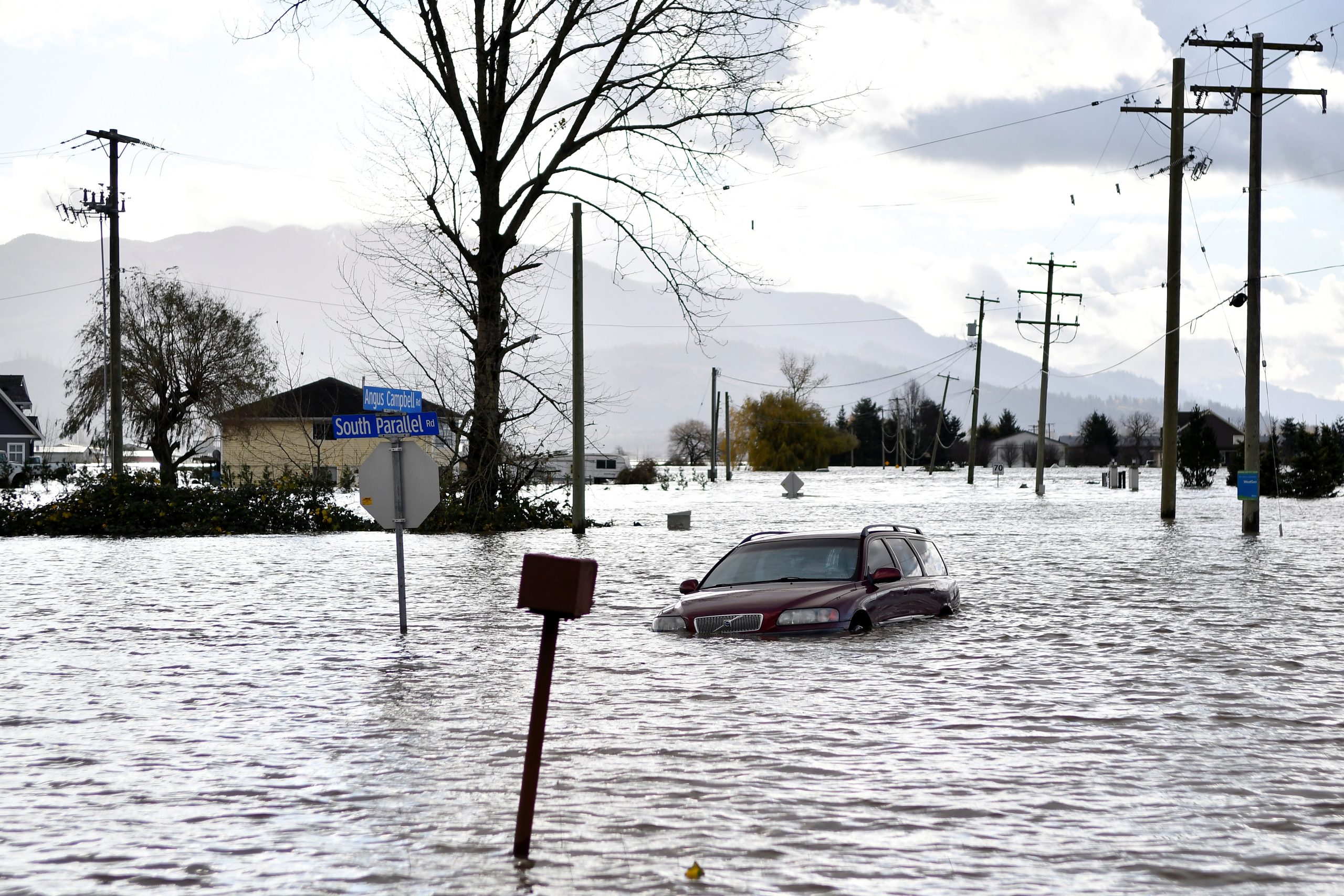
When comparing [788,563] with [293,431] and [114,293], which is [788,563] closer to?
[114,293]

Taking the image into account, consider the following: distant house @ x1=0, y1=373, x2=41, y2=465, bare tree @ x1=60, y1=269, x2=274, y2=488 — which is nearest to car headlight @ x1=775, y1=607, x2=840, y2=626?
bare tree @ x1=60, y1=269, x2=274, y2=488

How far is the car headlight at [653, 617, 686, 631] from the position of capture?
567 inches

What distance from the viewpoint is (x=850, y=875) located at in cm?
580

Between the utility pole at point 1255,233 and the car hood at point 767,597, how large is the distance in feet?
76.9

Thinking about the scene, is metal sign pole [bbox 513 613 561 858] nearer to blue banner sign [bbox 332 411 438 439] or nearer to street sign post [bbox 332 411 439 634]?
blue banner sign [bbox 332 411 438 439]

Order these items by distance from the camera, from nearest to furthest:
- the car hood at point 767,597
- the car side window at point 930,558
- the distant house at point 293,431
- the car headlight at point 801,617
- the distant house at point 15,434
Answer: the car headlight at point 801,617
the car hood at point 767,597
the car side window at point 930,558
the distant house at point 293,431
the distant house at point 15,434

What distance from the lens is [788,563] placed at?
15.6m

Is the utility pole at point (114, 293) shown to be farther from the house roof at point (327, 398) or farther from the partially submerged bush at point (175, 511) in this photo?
the house roof at point (327, 398)

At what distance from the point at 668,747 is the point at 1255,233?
104 feet

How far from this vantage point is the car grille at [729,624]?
45.5 feet

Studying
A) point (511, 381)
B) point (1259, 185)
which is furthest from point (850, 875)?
point (1259, 185)

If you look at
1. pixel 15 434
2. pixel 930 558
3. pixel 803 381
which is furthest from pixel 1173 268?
pixel 803 381

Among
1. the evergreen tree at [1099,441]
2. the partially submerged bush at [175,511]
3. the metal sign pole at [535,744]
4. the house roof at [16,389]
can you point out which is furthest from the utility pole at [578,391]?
the evergreen tree at [1099,441]

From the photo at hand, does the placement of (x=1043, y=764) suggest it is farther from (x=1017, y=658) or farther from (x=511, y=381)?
(x=511, y=381)
